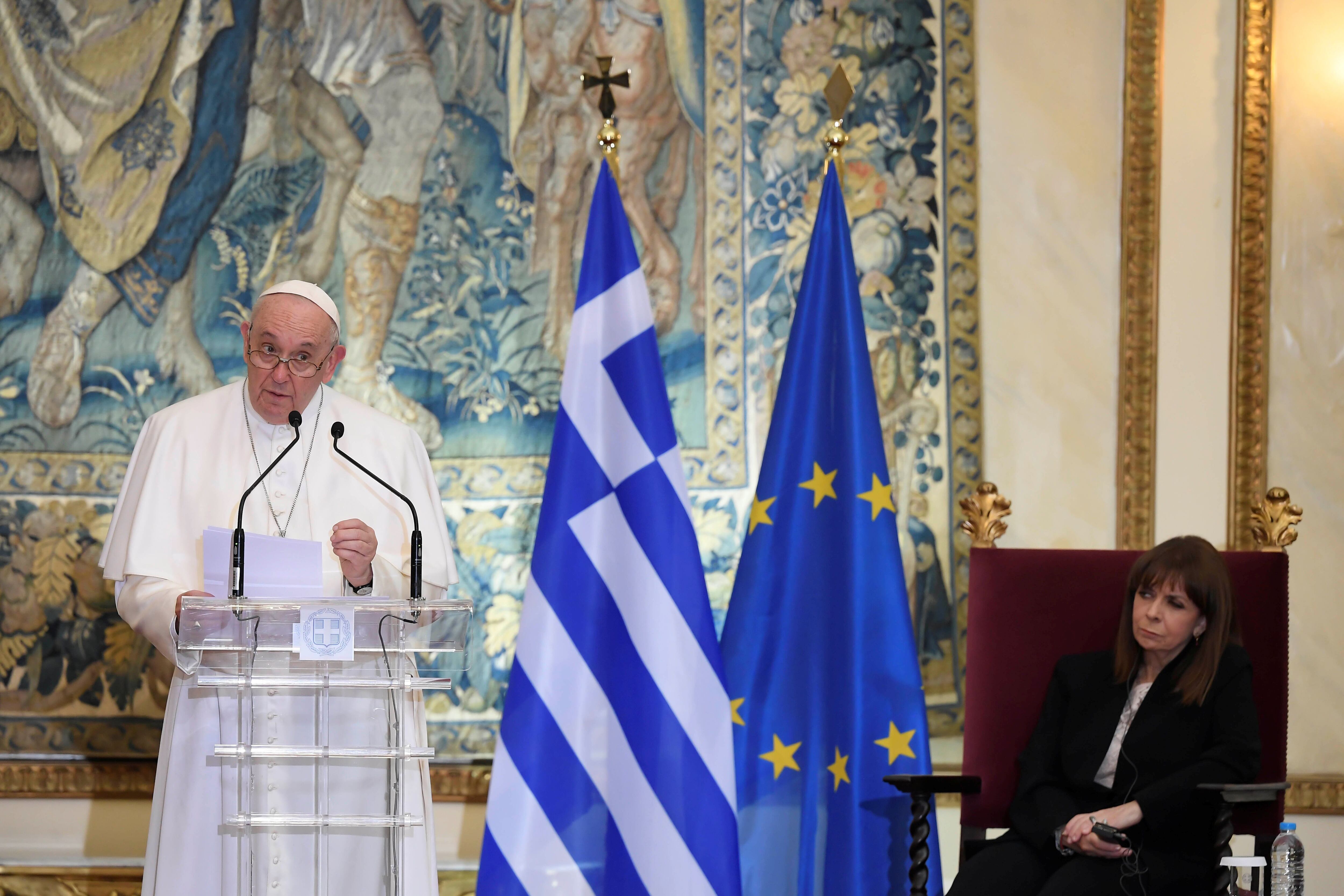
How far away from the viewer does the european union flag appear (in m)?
3.39

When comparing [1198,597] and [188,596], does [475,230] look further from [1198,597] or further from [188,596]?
[1198,597]

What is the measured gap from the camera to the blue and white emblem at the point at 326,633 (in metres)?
2.16

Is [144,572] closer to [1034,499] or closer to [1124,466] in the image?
[1034,499]

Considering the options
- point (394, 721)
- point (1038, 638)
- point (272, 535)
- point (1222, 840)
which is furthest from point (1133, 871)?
point (272, 535)

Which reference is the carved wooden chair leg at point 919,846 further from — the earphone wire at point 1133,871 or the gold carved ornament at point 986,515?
the gold carved ornament at point 986,515

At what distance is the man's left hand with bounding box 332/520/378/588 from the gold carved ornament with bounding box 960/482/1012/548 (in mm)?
1731

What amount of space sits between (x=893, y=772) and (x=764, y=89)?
2.20 meters

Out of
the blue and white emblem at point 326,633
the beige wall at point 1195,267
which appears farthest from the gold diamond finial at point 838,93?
the blue and white emblem at point 326,633

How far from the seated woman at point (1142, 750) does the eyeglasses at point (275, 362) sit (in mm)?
1978

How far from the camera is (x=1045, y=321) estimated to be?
407 cm

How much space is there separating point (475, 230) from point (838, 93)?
1.24 metres

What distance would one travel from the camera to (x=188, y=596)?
7.36 ft

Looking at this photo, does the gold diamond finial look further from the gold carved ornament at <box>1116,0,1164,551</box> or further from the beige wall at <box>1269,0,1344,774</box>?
the beige wall at <box>1269,0,1344,774</box>

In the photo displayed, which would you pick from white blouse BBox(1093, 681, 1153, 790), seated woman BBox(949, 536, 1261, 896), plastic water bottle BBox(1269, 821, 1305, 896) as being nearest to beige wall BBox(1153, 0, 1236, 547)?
seated woman BBox(949, 536, 1261, 896)
